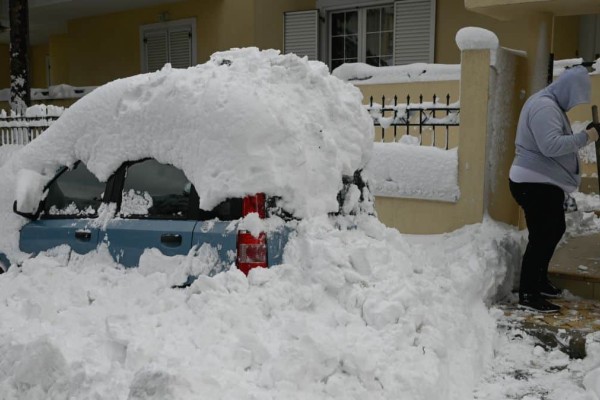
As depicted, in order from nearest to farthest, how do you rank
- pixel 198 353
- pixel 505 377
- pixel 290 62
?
pixel 198 353 < pixel 505 377 < pixel 290 62

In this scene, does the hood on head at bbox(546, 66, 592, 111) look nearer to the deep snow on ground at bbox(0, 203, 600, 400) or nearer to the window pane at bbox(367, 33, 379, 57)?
the deep snow on ground at bbox(0, 203, 600, 400)

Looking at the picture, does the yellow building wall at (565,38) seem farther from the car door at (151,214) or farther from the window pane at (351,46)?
the car door at (151,214)

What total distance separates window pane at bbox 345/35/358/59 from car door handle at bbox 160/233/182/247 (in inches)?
350

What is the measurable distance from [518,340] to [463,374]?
3.11 ft

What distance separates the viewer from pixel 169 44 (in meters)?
13.5

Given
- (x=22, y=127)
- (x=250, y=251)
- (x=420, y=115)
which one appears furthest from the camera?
(x=22, y=127)

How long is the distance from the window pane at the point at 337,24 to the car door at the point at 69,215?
8546 millimetres

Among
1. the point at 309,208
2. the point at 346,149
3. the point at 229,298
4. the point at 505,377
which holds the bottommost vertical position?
the point at 505,377

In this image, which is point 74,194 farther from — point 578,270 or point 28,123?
point 28,123

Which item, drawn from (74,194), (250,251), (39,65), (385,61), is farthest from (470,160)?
A: (39,65)

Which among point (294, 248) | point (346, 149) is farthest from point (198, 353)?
point (346, 149)

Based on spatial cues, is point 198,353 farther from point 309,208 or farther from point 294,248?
point 309,208

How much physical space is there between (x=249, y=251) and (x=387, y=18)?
8965 millimetres

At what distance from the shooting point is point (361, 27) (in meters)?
11.7
